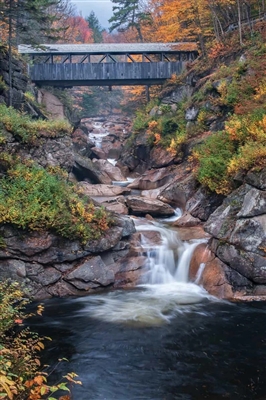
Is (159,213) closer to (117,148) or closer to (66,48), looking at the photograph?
(117,148)

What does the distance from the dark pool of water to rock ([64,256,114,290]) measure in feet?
2.82

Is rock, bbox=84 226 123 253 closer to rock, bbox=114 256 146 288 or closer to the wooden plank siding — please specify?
rock, bbox=114 256 146 288

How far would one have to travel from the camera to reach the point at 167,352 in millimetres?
7941

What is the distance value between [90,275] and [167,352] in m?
4.29

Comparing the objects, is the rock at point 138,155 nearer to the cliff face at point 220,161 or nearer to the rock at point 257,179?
the cliff face at point 220,161

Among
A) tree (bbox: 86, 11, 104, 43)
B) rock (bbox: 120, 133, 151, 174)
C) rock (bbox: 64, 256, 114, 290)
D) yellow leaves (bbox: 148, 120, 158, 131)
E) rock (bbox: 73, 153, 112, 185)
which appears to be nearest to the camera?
rock (bbox: 64, 256, 114, 290)

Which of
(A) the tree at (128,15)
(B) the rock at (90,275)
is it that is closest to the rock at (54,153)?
(B) the rock at (90,275)

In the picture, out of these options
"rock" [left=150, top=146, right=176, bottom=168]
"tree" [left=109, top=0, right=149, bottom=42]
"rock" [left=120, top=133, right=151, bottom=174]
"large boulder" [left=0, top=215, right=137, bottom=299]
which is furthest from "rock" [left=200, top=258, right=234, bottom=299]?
"tree" [left=109, top=0, right=149, bottom=42]

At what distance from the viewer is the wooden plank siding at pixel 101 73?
28359 millimetres

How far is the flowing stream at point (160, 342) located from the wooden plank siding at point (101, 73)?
2054cm

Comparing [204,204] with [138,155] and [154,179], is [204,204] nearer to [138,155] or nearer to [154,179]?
[154,179]

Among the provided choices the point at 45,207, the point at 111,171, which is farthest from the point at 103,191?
the point at 45,207

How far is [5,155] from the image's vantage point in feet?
41.4

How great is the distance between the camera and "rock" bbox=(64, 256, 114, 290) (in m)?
11.4
